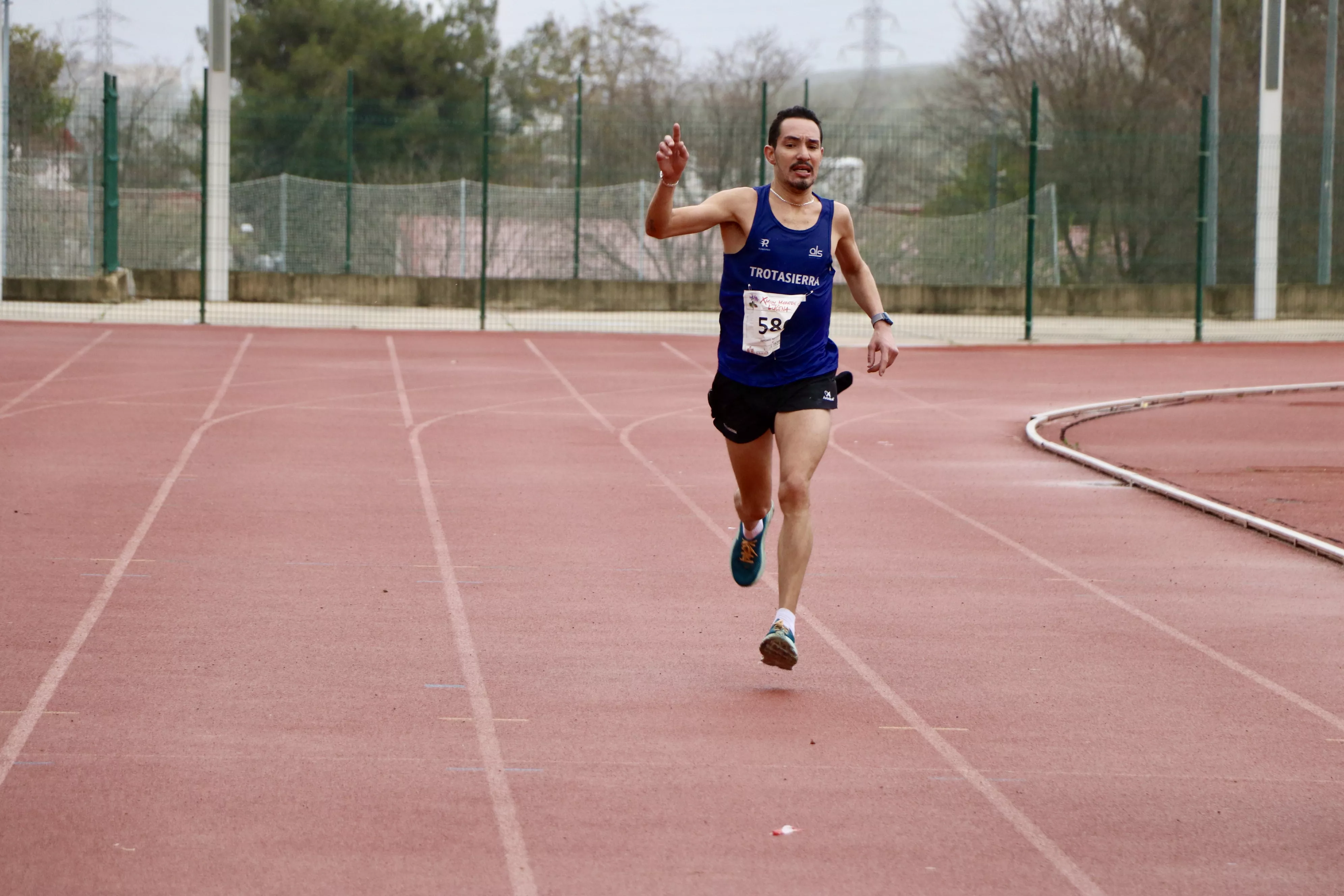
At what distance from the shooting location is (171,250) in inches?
1091

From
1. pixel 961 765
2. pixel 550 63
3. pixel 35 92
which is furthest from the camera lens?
pixel 550 63

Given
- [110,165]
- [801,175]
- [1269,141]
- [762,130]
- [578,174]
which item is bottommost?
[801,175]

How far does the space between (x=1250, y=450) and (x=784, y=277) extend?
25.3 ft

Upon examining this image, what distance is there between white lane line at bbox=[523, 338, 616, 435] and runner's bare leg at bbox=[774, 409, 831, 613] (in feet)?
23.4

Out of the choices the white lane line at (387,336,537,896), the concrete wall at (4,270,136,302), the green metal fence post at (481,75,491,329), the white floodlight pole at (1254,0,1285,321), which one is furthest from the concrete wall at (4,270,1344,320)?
the white lane line at (387,336,537,896)

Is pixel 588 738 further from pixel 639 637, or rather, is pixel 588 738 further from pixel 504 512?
pixel 504 512

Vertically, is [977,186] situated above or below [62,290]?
above

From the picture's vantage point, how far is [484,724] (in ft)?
17.7

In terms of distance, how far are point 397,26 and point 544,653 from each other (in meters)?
44.4

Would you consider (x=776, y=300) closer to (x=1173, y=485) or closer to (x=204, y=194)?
(x=1173, y=485)

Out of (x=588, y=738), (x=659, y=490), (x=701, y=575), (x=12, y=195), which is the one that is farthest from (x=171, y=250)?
(x=588, y=738)

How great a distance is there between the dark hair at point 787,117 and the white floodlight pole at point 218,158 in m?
17.7

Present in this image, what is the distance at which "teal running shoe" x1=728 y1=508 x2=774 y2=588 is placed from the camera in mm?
6738

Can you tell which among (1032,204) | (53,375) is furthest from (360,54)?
(53,375)
